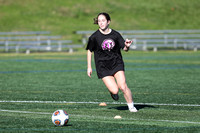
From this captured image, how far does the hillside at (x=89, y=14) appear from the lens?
4603cm

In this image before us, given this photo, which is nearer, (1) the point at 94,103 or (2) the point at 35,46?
(1) the point at 94,103

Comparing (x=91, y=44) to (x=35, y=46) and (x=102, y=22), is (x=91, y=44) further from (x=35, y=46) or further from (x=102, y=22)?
(x=35, y=46)

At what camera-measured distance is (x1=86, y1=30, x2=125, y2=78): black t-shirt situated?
29.1ft

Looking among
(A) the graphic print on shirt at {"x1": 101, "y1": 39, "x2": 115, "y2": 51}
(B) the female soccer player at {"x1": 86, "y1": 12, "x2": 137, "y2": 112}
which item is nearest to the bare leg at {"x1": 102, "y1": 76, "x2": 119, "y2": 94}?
(B) the female soccer player at {"x1": 86, "y1": 12, "x2": 137, "y2": 112}

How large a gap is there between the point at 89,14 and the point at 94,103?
42.3 metres

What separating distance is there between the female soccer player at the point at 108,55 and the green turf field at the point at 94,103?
1.54 feet

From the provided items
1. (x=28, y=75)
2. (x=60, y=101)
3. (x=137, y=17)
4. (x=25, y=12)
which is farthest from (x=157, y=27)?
(x=60, y=101)

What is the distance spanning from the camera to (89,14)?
170ft

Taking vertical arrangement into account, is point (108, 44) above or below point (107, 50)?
above

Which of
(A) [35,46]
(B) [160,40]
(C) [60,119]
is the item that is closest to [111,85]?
(C) [60,119]

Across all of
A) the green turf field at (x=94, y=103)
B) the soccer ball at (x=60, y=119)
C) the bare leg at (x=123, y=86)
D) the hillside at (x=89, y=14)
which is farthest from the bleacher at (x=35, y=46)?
the soccer ball at (x=60, y=119)

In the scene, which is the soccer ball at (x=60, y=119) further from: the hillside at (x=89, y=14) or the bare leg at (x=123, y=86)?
the hillside at (x=89, y=14)

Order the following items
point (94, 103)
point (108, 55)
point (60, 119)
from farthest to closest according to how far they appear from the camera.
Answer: point (94, 103), point (108, 55), point (60, 119)

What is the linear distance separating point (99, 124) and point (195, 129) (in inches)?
55.6
